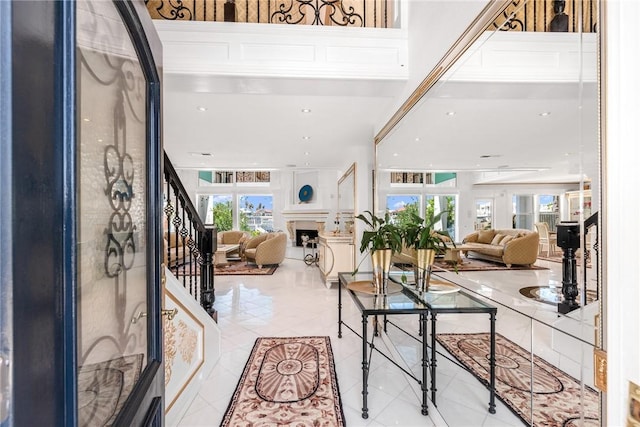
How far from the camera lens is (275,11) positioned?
8.43 feet

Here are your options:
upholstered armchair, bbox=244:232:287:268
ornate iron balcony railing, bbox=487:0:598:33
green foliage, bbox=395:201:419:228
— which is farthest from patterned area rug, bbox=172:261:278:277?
ornate iron balcony railing, bbox=487:0:598:33

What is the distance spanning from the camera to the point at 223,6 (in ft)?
8.61

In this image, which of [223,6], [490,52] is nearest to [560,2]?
[490,52]

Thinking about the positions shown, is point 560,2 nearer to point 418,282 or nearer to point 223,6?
point 418,282

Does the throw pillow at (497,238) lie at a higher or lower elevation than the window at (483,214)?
lower

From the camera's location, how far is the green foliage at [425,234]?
1966mm

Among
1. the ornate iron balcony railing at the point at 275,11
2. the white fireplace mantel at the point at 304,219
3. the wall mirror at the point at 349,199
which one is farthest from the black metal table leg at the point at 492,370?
the white fireplace mantel at the point at 304,219

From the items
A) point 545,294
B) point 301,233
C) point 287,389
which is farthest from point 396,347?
point 301,233

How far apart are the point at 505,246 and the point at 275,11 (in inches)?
103

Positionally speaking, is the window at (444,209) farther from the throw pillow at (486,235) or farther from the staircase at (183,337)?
the staircase at (183,337)

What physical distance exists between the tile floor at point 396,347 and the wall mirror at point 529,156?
0.01m

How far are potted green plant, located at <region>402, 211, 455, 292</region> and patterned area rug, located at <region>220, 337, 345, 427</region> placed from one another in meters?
1.04

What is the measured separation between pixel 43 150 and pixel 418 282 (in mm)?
2177
